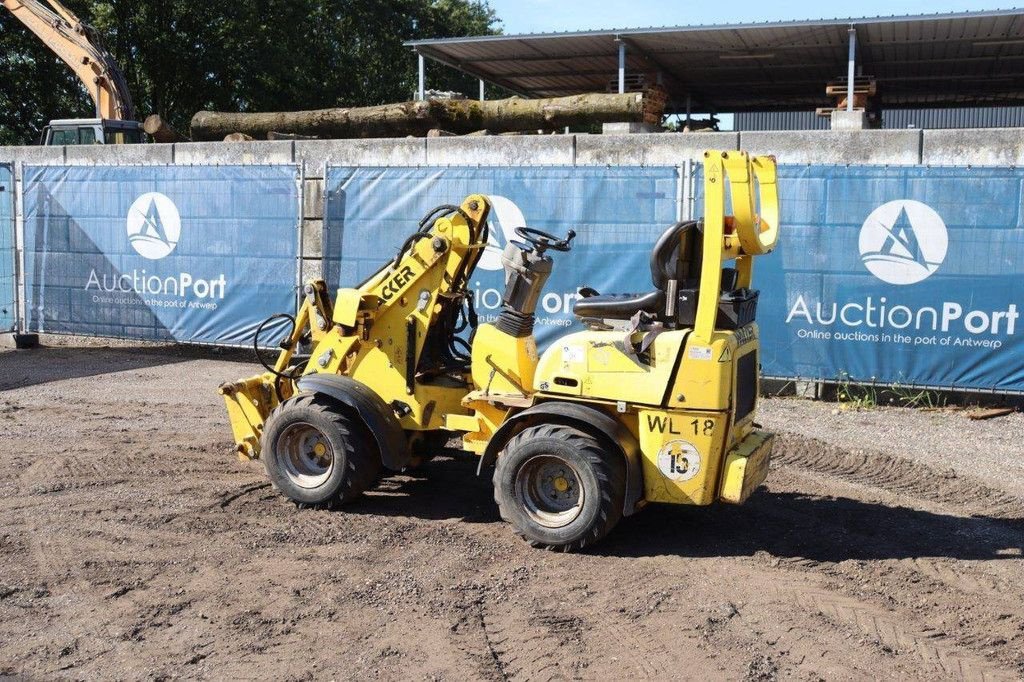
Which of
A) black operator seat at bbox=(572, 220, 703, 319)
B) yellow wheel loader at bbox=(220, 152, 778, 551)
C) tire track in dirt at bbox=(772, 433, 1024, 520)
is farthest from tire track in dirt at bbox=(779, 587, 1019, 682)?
tire track in dirt at bbox=(772, 433, 1024, 520)

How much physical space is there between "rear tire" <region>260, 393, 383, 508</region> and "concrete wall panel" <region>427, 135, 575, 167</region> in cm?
597

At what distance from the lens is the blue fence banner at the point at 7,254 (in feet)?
47.4

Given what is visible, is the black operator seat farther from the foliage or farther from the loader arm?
the foliage

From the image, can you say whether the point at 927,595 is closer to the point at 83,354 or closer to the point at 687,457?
the point at 687,457

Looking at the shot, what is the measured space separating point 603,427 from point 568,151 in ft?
21.5

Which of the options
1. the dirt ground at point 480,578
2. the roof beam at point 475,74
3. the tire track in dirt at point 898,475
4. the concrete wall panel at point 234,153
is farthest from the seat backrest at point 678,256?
the roof beam at point 475,74

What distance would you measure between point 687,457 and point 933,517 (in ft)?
7.50

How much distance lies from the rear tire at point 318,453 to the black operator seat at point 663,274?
1713 mm

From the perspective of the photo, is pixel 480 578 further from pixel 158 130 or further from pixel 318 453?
pixel 158 130

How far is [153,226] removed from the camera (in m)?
13.5

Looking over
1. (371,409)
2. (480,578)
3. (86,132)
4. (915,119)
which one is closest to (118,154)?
(86,132)

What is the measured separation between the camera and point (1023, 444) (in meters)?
9.26

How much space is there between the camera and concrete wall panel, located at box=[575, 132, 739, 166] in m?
11.3

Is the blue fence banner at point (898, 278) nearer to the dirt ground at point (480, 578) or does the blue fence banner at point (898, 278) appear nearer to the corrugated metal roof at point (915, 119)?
the dirt ground at point (480, 578)
